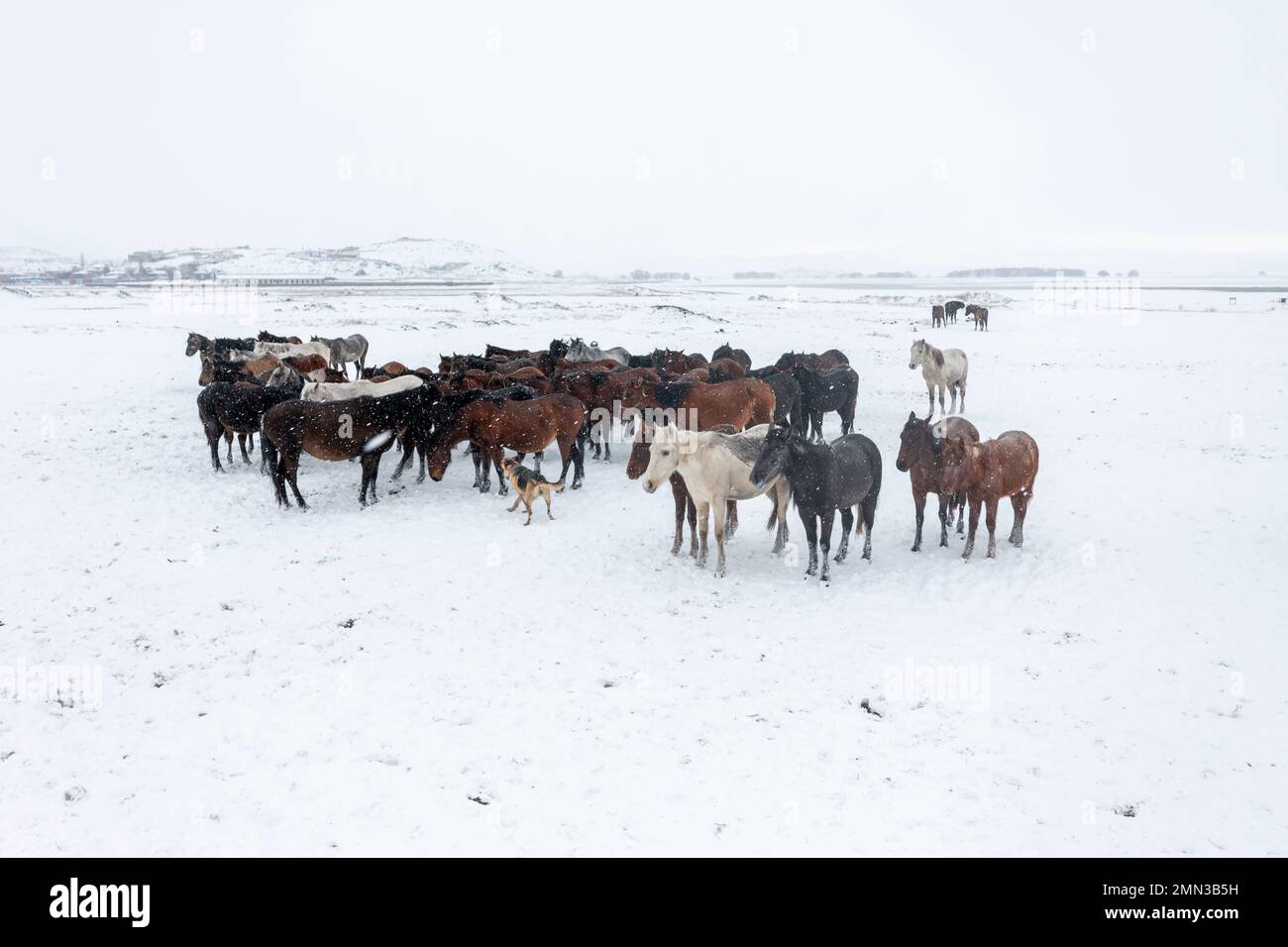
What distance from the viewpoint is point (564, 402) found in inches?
485

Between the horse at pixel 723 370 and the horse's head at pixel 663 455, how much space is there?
294 inches

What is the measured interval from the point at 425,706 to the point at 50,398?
60.5 feet

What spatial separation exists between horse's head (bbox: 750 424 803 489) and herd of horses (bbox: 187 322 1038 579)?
0.06 ft

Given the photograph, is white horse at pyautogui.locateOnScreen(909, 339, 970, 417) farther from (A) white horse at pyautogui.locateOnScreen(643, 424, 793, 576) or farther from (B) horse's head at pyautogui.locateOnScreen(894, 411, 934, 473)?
(A) white horse at pyautogui.locateOnScreen(643, 424, 793, 576)

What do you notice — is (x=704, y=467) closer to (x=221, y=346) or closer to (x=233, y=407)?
(x=233, y=407)

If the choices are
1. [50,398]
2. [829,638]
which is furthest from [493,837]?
[50,398]

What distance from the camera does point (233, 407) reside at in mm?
12578

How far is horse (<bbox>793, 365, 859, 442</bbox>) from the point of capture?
638 inches

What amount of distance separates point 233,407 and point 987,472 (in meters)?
12.0

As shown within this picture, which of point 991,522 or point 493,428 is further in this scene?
point 493,428

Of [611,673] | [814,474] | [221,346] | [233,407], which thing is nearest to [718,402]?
[814,474]

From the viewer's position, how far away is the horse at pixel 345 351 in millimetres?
24484

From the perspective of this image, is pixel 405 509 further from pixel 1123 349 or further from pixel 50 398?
pixel 1123 349

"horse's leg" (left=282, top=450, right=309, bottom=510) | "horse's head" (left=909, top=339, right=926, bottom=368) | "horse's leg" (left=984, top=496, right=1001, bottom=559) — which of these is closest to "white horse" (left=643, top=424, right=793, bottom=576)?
"horse's leg" (left=984, top=496, right=1001, bottom=559)
